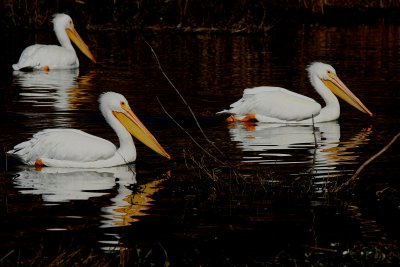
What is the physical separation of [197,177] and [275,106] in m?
4.05

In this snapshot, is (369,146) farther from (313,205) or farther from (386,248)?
(386,248)

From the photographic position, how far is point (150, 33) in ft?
79.9

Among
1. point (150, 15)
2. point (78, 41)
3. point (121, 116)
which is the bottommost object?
point (121, 116)

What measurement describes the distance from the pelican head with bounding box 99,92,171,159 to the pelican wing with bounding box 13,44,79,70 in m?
8.37

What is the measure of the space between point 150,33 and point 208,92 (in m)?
10.2

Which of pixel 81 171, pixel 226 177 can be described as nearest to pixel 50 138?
pixel 81 171

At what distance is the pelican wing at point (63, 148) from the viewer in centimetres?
880

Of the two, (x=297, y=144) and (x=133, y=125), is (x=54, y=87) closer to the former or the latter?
(x=297, y=144)

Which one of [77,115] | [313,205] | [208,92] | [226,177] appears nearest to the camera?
[313,205]

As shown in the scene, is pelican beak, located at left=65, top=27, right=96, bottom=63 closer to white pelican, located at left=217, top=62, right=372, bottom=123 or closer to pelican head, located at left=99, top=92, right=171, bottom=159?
white pelican, located at left=217, top=62, right=372, bottom=123

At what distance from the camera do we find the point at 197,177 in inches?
324

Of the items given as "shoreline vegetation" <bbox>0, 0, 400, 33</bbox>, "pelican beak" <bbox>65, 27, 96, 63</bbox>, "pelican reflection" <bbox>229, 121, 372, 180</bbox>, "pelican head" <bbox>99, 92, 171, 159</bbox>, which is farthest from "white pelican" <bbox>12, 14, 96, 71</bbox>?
"pelican head" <bbox>99, 92, 171, 159</bbox>

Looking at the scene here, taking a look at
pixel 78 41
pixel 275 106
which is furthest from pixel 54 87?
pixel 275 106

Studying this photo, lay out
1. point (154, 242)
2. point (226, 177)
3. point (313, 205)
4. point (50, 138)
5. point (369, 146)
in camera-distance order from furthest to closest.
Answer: point (369, 146) < point (50, 138) < point (226, 177) < point (313, 205) < point (154, 242)
